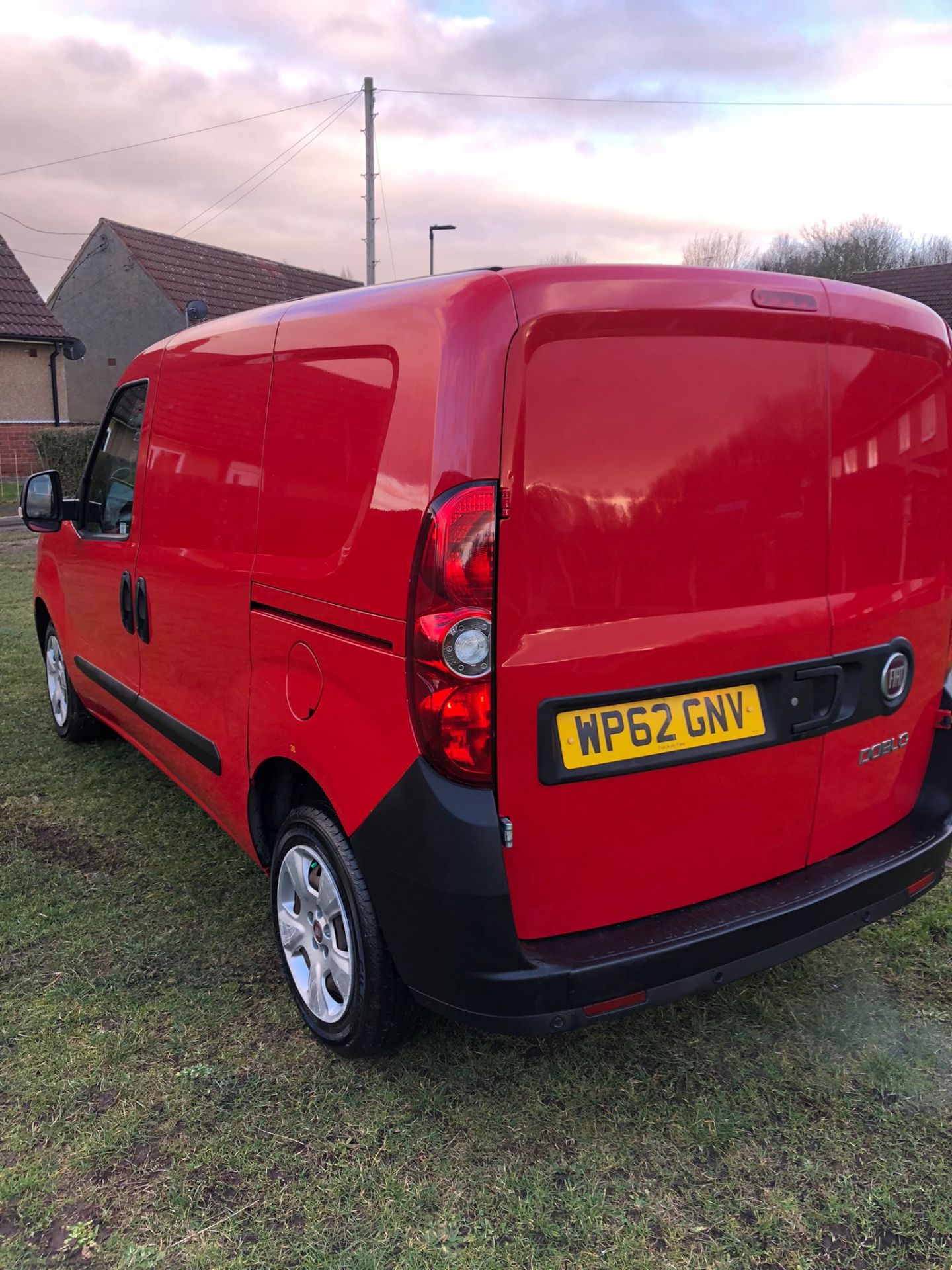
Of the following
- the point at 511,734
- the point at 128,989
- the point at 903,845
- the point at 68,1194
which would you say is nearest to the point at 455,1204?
the point at 68,1194

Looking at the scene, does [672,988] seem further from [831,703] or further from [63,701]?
[63,701]

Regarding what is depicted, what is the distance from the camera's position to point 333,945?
97.2 inches

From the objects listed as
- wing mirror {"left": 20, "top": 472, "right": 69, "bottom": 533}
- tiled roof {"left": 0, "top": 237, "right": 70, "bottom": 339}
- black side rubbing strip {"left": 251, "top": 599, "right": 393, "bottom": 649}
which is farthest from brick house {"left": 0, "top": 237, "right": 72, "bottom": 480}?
black side rubbing strip {"left": 251, "top": 599, "right": 393, "bottom": 649}

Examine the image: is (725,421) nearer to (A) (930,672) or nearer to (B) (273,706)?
(A) (930,672)

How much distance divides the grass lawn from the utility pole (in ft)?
75.3

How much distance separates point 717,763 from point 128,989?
1.93 m

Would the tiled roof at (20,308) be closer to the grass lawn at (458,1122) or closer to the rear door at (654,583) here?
the grass lawn at (458,1122)

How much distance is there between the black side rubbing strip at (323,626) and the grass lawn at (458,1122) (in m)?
1.19

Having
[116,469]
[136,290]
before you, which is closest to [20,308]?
[136,290]

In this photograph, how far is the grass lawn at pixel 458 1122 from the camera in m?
1.96

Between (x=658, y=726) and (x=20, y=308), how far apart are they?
84.8 feet

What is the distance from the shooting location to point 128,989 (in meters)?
2.82

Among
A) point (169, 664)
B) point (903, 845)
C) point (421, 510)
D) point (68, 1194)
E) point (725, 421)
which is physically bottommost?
point (68, 1194)

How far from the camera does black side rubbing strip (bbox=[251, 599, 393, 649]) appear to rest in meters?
2.07
